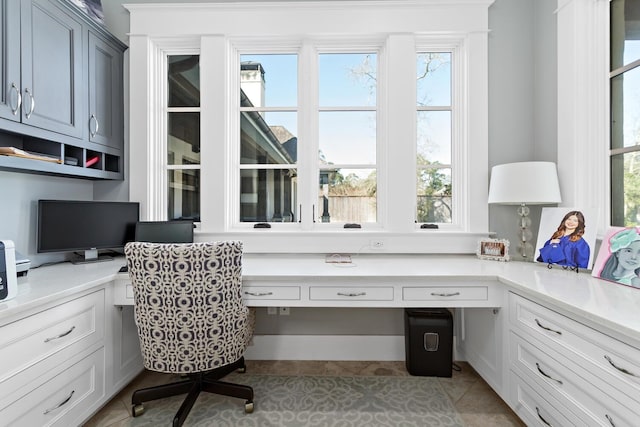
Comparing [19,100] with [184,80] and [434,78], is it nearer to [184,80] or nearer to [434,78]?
[184,80]

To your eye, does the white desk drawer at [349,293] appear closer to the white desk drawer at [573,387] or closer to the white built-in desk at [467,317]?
the white built-in desk at [467,317]

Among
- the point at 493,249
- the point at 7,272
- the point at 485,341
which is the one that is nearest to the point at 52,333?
the point at 7,272

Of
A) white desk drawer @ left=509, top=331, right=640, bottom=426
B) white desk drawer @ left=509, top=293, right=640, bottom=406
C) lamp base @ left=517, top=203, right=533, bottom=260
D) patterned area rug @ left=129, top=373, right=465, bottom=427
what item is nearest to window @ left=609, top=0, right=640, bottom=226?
lamp base @ left=517, top=203, right=533, bottom=260

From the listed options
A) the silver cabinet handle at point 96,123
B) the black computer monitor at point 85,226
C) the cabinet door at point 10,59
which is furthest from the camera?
the silver cabinet handle at point 96,123

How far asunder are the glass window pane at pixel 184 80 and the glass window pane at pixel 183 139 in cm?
11

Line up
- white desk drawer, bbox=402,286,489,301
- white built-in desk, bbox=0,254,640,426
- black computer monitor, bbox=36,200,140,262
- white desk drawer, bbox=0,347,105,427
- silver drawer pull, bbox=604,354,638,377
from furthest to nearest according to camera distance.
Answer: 1. black computer monitor, bbox=36,200,140,262
2. white desk drawer, bbox=402,286,489,301
3. white desk drawer, bbox=0,347,105,427
4. white built-in desk, bbox=0,254,640,426
5. silver drawer pull, bbox=604,354,638,377

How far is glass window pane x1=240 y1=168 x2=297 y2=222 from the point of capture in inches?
92.4

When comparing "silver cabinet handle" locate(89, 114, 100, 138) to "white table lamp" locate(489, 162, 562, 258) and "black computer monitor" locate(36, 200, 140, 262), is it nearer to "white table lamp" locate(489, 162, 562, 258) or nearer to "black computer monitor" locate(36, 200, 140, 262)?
"black computer monitor" locate(36, 200, 140, 262)

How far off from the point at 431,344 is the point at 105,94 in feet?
9.52

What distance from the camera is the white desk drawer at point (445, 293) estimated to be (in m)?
1.64

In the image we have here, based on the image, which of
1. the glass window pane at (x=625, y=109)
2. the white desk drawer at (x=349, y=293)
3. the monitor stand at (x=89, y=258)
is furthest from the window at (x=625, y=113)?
the monitor stand at (x=89, y=258)

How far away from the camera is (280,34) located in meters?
2.21

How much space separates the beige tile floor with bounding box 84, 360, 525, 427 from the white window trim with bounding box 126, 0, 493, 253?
848mm

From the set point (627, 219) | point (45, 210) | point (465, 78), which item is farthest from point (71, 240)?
point (627, 219)
